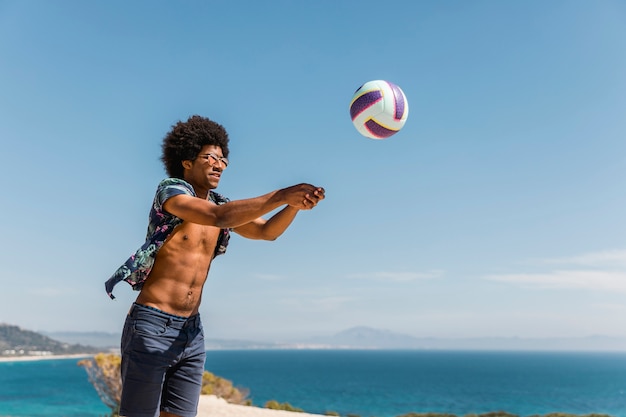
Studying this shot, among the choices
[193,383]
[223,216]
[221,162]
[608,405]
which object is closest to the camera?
[223,216]

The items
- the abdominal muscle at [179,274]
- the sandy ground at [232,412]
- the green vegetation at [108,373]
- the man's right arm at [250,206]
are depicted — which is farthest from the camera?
the green vegetation at [108,373]

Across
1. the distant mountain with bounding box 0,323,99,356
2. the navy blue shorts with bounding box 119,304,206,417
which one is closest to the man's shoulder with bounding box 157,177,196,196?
the navy blue shorts with bounding box 119,304,206,417

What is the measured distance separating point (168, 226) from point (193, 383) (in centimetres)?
99

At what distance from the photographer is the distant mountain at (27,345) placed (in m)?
169

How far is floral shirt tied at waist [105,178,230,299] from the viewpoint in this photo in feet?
11.6

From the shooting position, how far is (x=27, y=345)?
178500mm

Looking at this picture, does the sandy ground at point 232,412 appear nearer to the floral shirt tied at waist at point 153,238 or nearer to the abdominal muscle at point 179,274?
the abdominal muscle at point 179,274

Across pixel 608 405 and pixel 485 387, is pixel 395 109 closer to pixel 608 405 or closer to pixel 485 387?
pixel 608 405

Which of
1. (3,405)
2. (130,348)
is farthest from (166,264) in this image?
(3,405)

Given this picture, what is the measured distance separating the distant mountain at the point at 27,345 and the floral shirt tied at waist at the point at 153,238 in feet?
600

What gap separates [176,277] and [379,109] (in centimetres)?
181

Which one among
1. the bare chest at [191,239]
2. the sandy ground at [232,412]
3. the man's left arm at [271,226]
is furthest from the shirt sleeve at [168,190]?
the sandy ground at [232,412]

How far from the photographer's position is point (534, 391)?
8194cm

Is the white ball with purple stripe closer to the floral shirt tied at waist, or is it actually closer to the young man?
the young man
